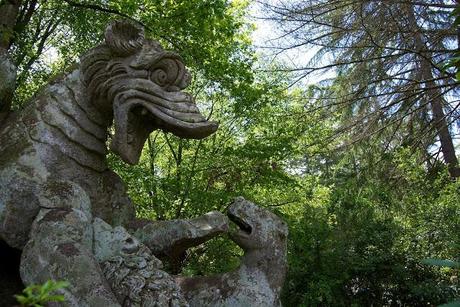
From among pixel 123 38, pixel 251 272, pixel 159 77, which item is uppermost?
pixel 123 38

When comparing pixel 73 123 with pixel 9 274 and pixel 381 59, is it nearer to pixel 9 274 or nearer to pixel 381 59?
pixel 9 274

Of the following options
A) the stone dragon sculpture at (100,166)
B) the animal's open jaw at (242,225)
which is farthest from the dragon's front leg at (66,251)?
the animal's open jaw at (242,225)

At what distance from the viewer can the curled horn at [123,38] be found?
2.84 m

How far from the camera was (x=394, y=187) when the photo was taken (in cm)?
961

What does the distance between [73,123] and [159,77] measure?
0.50 metres

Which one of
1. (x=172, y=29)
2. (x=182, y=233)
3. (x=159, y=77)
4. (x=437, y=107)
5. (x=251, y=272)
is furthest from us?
(x=437, y=107)

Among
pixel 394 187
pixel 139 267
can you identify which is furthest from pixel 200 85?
pixel 139 267

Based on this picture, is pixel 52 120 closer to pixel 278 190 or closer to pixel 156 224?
pixel 156 224

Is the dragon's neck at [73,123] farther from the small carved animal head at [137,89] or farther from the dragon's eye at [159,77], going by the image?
the dragon's eye at [159,77]

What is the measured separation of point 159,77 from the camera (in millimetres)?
2842

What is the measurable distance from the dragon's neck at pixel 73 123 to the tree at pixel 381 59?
4.71m

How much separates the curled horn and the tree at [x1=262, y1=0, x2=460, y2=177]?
4493 mm

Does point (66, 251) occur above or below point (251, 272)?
below

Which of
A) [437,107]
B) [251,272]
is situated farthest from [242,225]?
[437,107]
